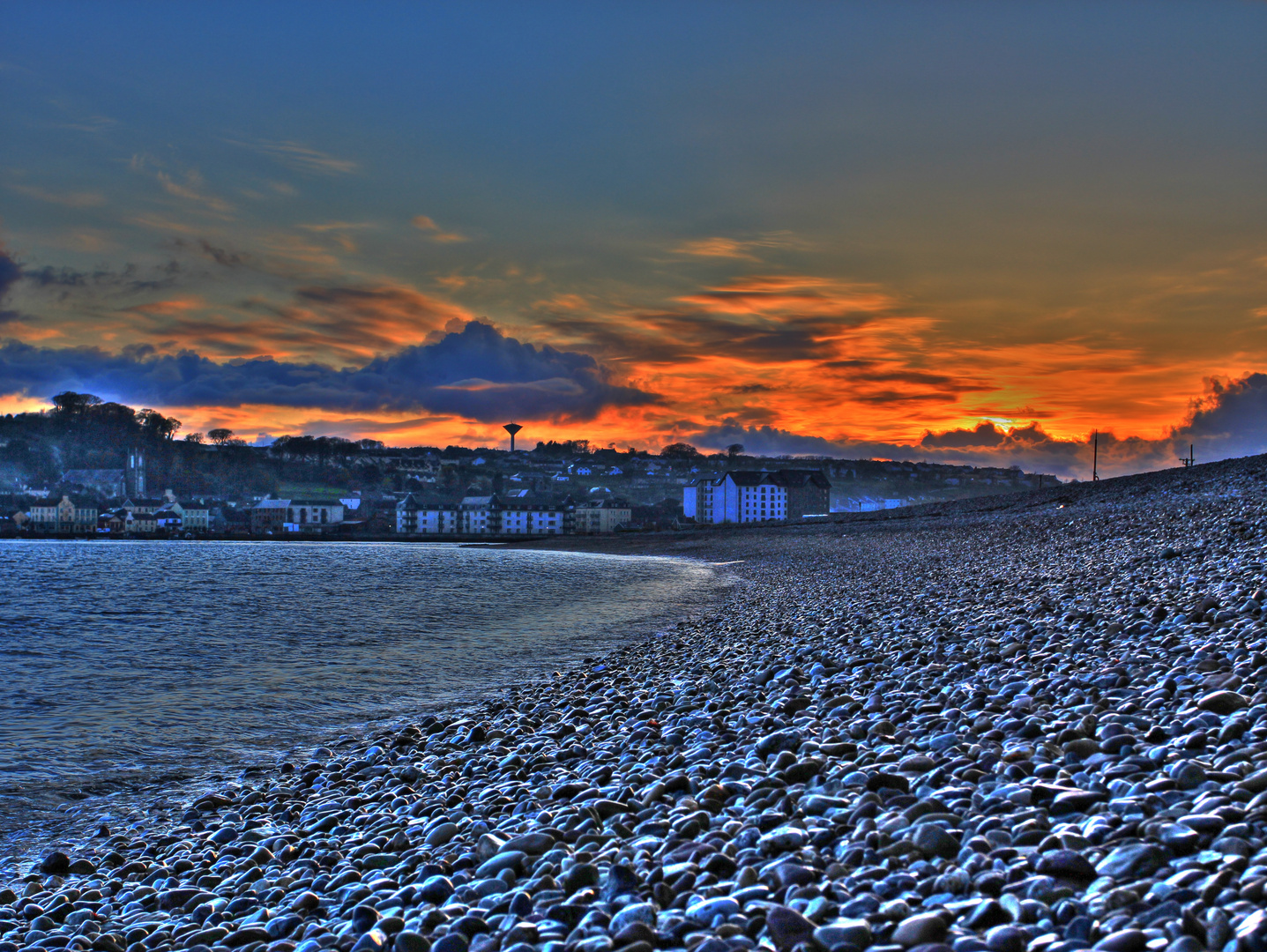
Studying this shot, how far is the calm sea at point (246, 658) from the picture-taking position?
32.6 ft

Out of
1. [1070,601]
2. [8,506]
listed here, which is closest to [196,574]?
[1070,601]

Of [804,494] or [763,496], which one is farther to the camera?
[804,494]

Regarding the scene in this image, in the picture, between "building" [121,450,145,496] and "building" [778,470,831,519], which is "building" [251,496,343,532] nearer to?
"building" [121,450,145,496]

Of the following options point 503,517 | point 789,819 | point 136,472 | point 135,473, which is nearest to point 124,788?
point 789,819

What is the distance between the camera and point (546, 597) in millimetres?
28766

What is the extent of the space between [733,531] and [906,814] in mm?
77039

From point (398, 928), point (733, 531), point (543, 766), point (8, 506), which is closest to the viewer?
point (398, 928)

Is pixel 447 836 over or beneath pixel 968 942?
beneath

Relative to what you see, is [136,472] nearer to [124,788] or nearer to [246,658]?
[246,658]

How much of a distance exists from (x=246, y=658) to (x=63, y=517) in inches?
6116

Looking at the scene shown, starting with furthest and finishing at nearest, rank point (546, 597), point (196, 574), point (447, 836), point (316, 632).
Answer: point (196, 574), point (546, 597), point (316, 632), point (447, 836)

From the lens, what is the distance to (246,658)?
1708 cm

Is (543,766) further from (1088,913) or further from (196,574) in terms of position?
(196,574)

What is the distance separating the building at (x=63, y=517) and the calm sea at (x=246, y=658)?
12173cm
